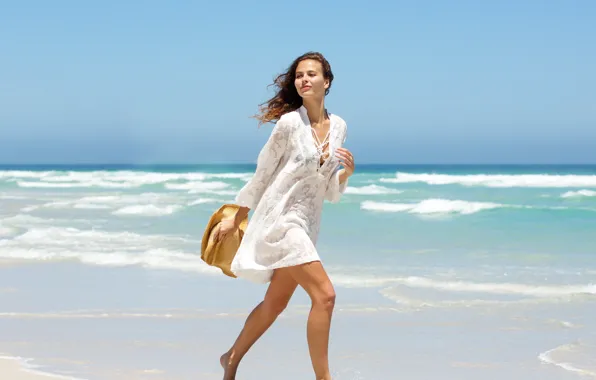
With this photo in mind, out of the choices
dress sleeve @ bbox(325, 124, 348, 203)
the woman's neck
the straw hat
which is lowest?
the straw hat

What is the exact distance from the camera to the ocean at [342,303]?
5.73 metres

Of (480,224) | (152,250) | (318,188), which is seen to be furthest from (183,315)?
(480,224)

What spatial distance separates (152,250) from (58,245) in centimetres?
154

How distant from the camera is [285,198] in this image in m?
4.23

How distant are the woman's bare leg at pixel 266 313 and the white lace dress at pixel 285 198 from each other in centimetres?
10

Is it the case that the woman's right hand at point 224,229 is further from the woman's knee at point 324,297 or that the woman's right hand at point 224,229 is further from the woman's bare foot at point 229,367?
the woman's bare foot at point 229,367

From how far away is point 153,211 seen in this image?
21016 millimetres

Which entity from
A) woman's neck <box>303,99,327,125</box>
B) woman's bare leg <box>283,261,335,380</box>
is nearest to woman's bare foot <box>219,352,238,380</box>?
woman's bare leg <box>283,261,335,380</box>

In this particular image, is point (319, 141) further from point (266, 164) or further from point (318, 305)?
point (318, 305)

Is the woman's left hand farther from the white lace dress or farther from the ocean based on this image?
the ocean

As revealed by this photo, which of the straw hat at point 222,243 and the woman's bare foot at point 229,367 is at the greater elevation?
the straw hat at point 222,243

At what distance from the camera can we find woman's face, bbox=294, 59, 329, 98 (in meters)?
4.32

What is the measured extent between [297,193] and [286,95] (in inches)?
21.4

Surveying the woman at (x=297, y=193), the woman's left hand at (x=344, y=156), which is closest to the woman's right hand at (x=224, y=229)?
the woman at (x=297, y=193)
